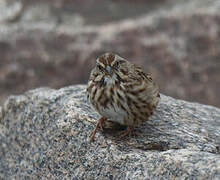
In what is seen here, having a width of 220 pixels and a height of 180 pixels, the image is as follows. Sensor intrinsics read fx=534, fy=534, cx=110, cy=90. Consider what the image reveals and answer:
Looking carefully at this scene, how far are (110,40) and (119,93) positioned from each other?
356cm

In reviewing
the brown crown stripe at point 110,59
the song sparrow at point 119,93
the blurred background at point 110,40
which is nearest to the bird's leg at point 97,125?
the song sparrow at point 119,93

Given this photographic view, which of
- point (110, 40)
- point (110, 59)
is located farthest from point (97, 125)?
point (110, 40)

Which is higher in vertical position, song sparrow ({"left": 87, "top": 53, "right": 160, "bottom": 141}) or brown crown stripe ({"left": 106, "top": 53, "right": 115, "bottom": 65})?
brown crown stripe ({"left": 106, "top": 53, "right": 115, "bottom": 65})

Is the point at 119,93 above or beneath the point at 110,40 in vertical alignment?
above

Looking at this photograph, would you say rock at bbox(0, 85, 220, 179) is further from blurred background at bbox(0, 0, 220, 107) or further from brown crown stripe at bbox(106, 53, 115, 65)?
blurred background at bbox(0, 0, 220, 107)

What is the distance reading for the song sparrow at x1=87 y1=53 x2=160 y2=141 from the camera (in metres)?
4.70

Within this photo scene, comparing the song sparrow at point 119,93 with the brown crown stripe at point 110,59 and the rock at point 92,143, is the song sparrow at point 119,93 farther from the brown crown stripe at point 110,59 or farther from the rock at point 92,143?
the rock at point 92,143

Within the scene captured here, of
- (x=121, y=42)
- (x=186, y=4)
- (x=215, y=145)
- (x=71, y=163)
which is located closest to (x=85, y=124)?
(x=71, y=163)

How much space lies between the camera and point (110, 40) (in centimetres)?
819

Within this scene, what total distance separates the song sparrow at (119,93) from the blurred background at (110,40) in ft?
11.0

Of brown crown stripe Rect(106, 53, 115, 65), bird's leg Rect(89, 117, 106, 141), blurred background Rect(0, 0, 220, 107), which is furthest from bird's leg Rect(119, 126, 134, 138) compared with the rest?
blurred background Rect(0, 0, 220, 107)

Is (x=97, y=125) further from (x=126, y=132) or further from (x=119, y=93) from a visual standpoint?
(x=119, y=93)

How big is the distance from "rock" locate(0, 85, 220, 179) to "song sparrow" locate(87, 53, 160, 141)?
22 centimetres

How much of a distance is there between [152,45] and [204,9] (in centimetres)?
100
